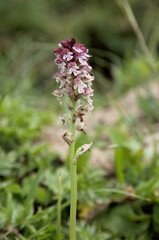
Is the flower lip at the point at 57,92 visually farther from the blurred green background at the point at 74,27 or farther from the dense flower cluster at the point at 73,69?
the blurred green background at the point at 74,27

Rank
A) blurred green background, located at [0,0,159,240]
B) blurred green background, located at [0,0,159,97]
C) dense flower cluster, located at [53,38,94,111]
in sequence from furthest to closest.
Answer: blurred green background, located at [0,0,159,97], blurred green background, located at [0,0,159,240], dense flower cluster, located at [53,38,94,111]

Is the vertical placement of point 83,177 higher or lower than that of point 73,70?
lower

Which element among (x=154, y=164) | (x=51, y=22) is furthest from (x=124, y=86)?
(x=51, y=22)

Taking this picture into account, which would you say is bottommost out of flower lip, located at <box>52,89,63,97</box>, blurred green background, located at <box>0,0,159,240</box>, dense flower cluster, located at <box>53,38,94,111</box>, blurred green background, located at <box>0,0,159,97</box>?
blurred green background, located at <box>0,0,159,240</box>

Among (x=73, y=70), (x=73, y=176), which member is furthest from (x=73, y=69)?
(x=73, y=176)

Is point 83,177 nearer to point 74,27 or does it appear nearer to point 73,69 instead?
point 73,69

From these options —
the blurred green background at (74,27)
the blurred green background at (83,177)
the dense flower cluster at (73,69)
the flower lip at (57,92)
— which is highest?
the blurred green background at (74,27)

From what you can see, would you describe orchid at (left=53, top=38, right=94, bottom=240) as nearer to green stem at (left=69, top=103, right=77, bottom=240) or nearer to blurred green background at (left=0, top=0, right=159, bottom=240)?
green stem at (left=69, top=103, right=77, bottom=240)

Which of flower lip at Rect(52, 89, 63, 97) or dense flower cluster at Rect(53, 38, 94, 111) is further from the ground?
dense flower cluster at Rect(53, 38, 94, 111)

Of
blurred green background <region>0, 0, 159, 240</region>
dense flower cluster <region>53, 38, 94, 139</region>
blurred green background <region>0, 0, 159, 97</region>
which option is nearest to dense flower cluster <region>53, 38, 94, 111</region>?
dense flower cluster <region>53, 38, 94, 139</region>

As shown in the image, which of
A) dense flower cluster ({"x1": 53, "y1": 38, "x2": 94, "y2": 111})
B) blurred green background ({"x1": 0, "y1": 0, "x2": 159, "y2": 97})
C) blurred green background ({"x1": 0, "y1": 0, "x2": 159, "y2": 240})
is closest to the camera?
dense flower cluster ({"x1": 53, "y1": 38, "x2": 94, "y2": 111})

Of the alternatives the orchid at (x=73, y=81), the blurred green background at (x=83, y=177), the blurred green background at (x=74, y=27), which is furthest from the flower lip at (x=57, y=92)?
the blurred green background at (x=74, y=27)
